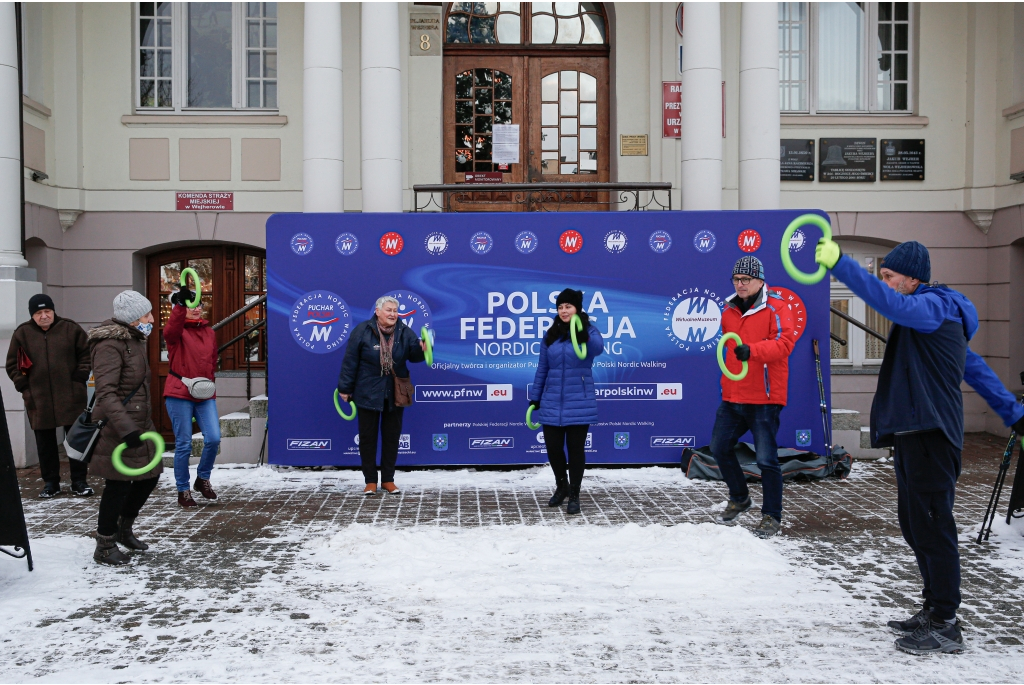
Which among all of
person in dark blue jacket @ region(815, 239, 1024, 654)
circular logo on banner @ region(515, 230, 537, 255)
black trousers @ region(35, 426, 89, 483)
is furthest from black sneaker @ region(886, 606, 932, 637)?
black trousers @ region(35, 426, 89, 483)

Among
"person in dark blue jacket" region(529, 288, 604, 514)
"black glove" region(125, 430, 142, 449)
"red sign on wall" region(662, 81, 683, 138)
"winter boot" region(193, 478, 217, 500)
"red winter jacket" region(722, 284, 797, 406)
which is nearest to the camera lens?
"black glove" region(125, 430, 142, 449)

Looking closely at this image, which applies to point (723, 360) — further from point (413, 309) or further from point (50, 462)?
point (50, 462)

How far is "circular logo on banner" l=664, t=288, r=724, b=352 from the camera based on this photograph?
9.35 meters

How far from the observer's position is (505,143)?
1341 cm

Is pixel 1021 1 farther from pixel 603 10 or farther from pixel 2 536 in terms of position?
pixel 2 536

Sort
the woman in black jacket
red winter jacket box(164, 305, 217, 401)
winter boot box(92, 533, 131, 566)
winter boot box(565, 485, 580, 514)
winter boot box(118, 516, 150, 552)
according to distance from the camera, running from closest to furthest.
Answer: winter boot box(92, 533, 131, 566) < winter boot box(118, 516, 150, 552) < winter boot box(565, 485, 580, 514) < red winter jacket box(164, 305, 217, 401) < the woman in black jacket

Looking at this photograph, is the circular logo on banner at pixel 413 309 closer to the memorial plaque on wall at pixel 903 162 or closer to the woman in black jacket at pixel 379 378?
the woman in black jacket at pixel 379 378

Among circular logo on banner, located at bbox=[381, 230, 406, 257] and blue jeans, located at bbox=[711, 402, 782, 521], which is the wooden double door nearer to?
circular logo on banner, located at bbox=[381, 230, 406, 257]

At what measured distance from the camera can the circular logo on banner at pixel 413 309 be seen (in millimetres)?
9258

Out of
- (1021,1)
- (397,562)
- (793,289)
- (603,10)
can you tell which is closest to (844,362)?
(793,289)

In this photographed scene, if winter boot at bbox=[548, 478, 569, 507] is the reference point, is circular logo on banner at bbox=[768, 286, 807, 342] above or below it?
above

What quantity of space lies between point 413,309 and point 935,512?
5.94 meters

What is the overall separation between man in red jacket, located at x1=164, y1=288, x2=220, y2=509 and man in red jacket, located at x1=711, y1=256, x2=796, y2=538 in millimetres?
4372

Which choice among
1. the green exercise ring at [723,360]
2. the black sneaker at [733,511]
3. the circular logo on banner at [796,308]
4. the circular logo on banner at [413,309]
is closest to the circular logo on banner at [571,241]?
the circular logo on banner at [413,309]
